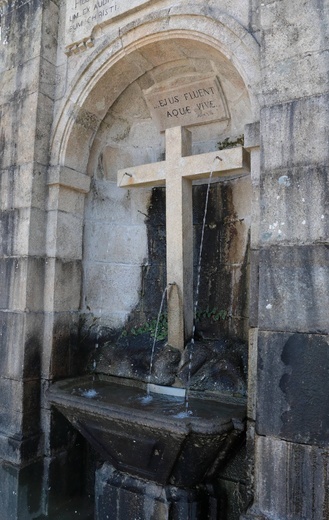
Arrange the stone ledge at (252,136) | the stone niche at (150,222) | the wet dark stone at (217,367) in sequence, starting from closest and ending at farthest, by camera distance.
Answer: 1. the stone ledge at (252,136)
2. the wet dark stone at (217,367)
3. the stone niche at (150,222)

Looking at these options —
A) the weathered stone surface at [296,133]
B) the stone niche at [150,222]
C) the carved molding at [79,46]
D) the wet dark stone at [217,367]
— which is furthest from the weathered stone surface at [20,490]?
the carved molding at [79,46]

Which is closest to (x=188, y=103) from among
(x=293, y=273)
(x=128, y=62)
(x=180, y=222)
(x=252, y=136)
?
(x=128, y=62)

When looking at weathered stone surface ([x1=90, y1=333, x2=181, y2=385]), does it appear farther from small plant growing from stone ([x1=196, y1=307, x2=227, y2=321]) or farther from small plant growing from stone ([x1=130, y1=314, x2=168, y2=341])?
small plant growing from stone ([x1=196, y1=307, x2=227, y2=321])

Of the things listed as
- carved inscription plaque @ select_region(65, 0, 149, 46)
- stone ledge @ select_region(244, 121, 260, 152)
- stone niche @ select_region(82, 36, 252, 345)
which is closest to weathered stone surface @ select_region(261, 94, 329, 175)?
stone ledge @ select_region(244, 121, 260, 152)

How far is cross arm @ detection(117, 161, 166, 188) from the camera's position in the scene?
11.6 feet

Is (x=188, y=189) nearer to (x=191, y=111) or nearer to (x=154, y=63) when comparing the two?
(x=191, y=111)

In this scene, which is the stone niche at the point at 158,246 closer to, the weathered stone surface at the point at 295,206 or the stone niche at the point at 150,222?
the stone niche at the point at 150,222

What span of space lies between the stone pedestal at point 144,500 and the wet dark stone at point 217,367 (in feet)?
2.29

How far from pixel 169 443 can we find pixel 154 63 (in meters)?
3.00

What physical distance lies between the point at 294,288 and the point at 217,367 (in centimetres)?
113

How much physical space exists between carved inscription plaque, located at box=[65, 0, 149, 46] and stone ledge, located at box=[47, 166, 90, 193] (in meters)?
1.09

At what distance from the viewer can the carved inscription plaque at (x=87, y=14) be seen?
137 inches

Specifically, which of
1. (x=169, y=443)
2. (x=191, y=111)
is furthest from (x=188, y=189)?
(x=169, y=443)

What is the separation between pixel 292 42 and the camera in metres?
2.49
